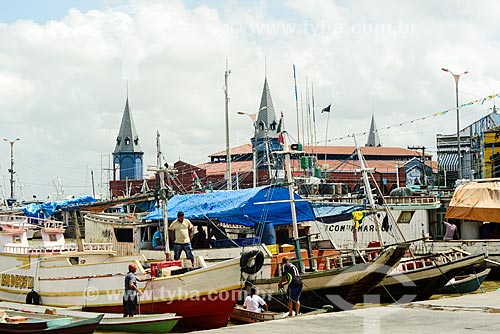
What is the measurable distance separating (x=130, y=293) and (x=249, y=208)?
8254 millimetres

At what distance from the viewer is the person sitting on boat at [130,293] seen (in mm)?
18938

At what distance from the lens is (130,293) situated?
1922 cm

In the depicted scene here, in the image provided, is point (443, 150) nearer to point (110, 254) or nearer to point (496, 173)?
point (496, 173)

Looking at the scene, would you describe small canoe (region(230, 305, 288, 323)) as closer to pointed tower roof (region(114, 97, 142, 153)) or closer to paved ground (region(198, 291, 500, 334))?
paved ground (region(198, 291, 500, 334))

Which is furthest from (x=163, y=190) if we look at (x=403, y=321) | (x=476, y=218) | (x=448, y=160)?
(x=448, y=160)

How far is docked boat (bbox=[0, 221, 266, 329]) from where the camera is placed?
63.8ft

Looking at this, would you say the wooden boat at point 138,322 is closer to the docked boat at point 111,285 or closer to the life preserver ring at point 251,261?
the docked boat at point 111,285

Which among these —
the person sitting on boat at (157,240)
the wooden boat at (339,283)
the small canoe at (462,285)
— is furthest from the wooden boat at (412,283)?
the person sitting on boat at (157,240)

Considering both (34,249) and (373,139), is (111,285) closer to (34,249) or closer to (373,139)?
(34,249)

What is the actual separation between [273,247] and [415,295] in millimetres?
5045

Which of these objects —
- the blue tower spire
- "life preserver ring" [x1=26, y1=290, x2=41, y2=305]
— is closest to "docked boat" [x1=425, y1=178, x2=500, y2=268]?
"life preserver ring" [x1=26, y1=290, x2=41, y2=305]

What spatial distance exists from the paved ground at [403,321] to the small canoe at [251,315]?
13.5ft

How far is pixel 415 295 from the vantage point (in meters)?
24.0

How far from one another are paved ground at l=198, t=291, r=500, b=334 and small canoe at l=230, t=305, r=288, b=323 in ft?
13.5
